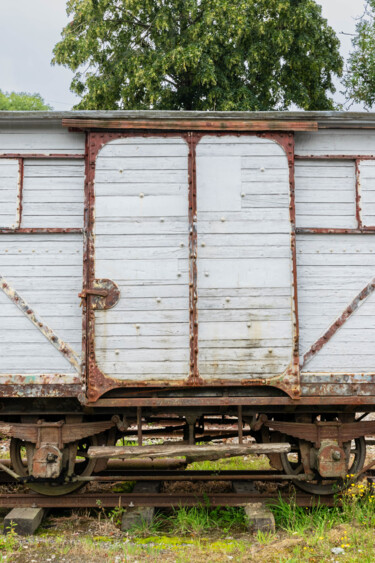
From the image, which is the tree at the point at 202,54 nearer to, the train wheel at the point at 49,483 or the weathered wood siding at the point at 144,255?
the weathered wood siding at the point at 144,255

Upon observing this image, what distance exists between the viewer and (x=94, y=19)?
50.8 feet

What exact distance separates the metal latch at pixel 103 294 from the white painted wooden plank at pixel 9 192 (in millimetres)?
1130

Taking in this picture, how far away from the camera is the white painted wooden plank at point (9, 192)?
18.4 ft

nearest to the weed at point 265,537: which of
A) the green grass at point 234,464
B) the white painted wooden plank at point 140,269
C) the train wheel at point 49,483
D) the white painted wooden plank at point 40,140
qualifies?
the train wheel at point 49,483

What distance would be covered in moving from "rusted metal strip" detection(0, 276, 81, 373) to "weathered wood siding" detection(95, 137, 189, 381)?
11.8 inches

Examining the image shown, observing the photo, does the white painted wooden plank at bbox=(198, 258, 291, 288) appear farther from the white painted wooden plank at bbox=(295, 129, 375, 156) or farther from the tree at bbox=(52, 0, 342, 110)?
the tree at bbox=(52, 0, 342, 110)

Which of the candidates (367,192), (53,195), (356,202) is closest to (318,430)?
(356,202)

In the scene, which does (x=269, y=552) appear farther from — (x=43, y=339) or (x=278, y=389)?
(x=43, y=339)

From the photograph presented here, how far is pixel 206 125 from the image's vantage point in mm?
5617

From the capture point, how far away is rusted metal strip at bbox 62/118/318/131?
5598 millimetres

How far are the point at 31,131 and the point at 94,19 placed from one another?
1154cm

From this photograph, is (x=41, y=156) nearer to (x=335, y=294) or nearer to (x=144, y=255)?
(x=144, y=255)

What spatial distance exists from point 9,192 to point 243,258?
2.63m

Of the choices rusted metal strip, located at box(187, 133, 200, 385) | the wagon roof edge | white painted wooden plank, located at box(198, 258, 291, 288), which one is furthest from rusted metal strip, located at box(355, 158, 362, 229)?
rusted metal strip, located at box(187, 133, 200, 385)
